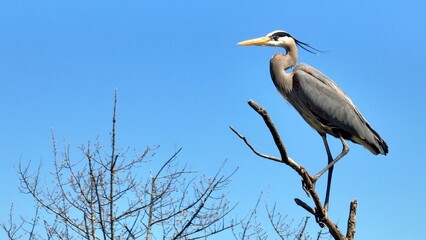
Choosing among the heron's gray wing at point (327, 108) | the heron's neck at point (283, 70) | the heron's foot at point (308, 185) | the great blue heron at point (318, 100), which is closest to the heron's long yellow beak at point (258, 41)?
the great blue heron at point (318, 100)

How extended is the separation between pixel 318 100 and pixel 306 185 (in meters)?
1.48

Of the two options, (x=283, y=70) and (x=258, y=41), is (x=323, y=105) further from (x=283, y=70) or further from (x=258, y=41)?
(x=258, y=41)

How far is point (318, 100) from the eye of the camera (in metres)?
6.40

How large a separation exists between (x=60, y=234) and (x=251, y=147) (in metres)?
3.37

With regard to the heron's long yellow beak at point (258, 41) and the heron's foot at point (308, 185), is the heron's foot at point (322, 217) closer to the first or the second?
the heron's foot at point (308, 185)

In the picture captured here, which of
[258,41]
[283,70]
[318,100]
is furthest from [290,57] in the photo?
[318,100]

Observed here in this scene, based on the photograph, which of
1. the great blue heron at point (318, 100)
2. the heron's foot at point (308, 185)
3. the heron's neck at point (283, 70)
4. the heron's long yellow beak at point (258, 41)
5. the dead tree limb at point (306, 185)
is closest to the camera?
the dead tree limb at point (306, 185)

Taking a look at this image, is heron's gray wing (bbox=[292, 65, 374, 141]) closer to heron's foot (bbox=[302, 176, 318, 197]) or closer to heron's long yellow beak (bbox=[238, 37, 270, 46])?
heron's long yellow beak (bbox=[238, 37, 270, 46])

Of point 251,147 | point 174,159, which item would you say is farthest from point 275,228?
point 251,147

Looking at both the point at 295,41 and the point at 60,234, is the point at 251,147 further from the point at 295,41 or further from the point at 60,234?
the point at 60,234

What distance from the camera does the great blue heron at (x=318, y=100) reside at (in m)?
6.29

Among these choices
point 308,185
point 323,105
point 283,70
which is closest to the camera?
point 308,185

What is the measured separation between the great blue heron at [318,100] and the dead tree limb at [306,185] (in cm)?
86

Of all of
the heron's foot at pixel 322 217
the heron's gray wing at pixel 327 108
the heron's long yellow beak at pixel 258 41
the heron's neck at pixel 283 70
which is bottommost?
the heron's foot at pixel 322 217
